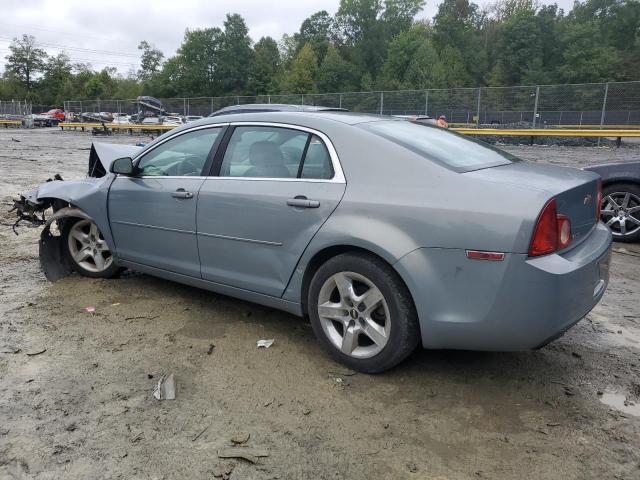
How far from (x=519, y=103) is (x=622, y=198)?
16.7 m

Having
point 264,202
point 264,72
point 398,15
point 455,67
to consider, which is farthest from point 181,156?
point 398,15

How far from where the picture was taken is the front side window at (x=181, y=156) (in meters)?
4.05

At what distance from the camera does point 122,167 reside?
4277 millimetres

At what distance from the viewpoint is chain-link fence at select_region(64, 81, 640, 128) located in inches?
771

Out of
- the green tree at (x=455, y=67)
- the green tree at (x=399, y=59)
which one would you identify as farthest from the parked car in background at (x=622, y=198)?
the green tree at (x=455, y=67)

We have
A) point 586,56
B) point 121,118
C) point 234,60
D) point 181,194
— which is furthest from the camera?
point 234,60

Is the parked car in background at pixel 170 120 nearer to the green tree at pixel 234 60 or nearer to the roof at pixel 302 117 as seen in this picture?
the roof at pixel 302 117

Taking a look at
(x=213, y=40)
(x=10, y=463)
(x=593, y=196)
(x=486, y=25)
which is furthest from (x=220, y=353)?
(x=486, y=25)

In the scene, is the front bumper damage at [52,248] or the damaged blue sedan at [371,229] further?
the front bumper damage at [52,248]

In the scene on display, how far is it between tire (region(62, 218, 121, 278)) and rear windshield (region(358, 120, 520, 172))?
9.03 feet

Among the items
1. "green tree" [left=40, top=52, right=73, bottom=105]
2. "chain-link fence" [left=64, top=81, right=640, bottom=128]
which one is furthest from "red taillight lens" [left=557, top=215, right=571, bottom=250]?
"green tree" [left=40, top=52, right=73, bottom=105]

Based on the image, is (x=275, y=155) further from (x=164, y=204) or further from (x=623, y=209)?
(x=623, y=209)

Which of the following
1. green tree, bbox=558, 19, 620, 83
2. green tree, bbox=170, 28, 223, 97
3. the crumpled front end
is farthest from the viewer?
green tree, bbox=170, 28, 223, 97

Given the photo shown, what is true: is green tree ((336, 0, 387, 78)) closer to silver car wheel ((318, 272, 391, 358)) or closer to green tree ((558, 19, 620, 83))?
green tree ((558, 19, 620, 83))
